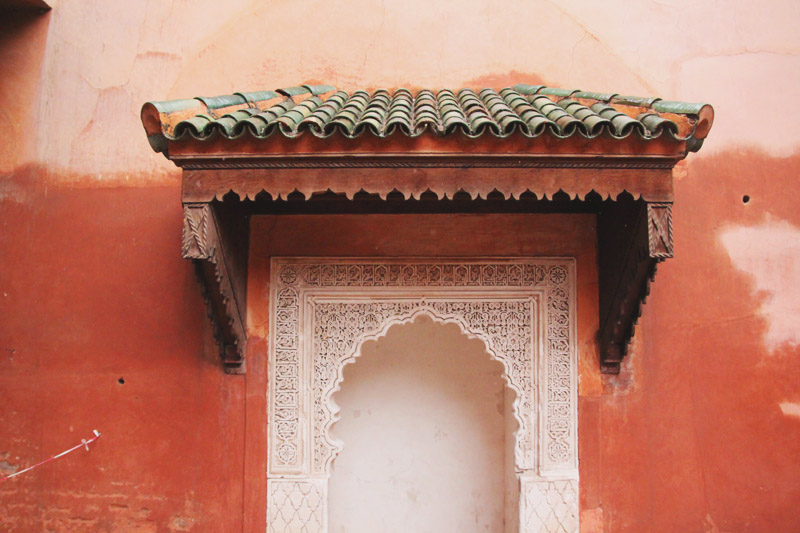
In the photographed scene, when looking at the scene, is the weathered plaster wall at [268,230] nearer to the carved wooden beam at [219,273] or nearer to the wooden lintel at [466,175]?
the carved wooden beam at [219,273]

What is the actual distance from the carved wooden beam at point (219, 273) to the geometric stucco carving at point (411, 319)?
0.64 ft

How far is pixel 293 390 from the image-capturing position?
3.11 meters

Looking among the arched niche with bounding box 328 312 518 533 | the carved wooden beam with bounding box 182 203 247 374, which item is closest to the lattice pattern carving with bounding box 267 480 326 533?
the carved wooden beam with bounding box 182 203 247 374

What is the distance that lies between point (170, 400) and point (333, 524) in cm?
158

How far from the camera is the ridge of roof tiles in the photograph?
2.36m

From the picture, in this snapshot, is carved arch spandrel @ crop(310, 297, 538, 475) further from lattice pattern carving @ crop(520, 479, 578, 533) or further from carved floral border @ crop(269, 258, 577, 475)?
lattice pattern carving @ crop(520, 479, 578, 533)

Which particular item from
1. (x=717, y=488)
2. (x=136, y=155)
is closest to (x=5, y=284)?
(x=136, y=155)

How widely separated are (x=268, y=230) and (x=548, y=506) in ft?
6.64

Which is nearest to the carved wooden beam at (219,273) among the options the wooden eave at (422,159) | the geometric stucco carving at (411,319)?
the wooden eave at (422,159)

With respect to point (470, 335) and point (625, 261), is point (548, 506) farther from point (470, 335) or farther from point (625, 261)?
point (625, 261)

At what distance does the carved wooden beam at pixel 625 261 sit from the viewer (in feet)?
8.07

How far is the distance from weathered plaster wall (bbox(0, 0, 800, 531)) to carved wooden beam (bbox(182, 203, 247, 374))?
0.20 m

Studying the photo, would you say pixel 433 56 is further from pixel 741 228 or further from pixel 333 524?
pixel 333 524

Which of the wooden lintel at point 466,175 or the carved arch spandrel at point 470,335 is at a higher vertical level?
the wooden lintel at point 466,175
